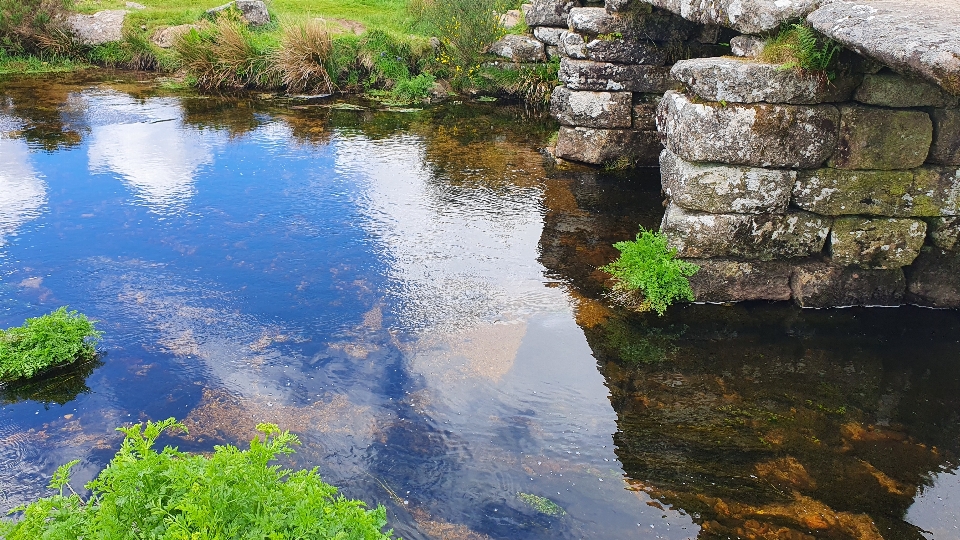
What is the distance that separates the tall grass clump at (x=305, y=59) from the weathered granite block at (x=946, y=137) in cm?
1102

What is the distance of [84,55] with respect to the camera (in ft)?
54.8

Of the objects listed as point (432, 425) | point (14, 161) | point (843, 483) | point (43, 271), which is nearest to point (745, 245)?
point (843, 483)

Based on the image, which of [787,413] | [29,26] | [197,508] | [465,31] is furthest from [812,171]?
[29,26]

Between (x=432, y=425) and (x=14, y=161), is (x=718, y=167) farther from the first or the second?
(x=14, y=161)

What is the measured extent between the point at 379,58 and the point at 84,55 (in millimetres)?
7299

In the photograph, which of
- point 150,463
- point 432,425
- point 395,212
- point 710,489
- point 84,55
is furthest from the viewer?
point 84,55

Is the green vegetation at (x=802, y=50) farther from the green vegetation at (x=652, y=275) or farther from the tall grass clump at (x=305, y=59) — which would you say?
the tall grass clump at (x=305, y=59)

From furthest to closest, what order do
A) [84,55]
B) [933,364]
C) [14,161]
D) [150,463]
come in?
1. [84,55]
2. [14,161]
3. [933,364]
4. [150,463]

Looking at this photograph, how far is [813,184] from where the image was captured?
5.84 metres

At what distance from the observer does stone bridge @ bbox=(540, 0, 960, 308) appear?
5.55 meters

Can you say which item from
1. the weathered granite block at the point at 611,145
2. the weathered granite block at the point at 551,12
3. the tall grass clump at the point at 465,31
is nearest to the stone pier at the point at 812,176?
the weathered granite block at the point at 611,145

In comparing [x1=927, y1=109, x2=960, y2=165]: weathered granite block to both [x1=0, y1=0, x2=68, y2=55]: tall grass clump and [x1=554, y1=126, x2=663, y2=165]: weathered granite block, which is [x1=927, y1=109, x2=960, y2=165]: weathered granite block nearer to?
[x1=554, y1=126, x2=663, y2=165]: weathered granite block

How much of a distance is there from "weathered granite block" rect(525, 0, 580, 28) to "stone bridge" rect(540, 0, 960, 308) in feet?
15.8

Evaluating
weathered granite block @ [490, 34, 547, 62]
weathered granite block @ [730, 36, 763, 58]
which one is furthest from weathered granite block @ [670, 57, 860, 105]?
weathered granite block @ [490, 34, 547, 62]
